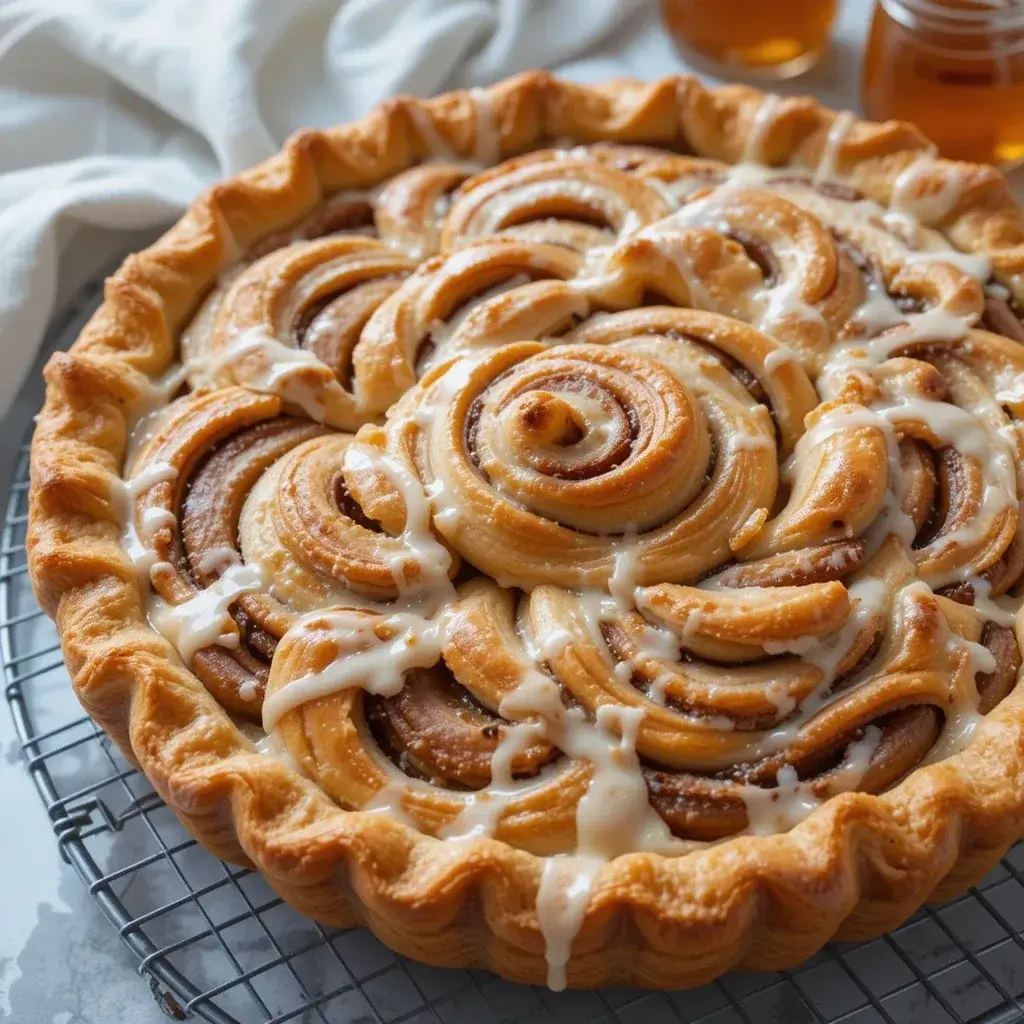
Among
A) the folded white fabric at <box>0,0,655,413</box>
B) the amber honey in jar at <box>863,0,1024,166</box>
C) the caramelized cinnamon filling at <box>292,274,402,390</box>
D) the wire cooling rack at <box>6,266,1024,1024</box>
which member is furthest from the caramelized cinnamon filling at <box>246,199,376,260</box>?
the amber honey in jar at <box>863,0,1024,166</box>

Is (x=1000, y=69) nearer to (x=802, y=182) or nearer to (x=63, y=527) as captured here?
(x=802, y=182)

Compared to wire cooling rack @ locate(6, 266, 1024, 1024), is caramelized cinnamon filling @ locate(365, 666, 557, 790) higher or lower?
higher

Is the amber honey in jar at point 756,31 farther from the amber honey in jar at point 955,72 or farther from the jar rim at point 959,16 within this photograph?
the jar rim at point 959,16

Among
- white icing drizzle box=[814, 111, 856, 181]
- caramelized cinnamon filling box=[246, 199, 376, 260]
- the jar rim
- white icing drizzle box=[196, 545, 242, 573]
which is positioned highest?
the jar rim

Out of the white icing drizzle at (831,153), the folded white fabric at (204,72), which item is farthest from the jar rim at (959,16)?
the folded white fabric at (204,72)

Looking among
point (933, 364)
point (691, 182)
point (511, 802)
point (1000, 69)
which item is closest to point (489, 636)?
point (511, 802)

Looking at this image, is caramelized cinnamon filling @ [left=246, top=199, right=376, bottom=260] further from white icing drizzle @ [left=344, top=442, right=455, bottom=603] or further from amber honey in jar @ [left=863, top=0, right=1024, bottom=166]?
amber honey in jar @ [left=863, top=0, right=1024, bottom=166]
